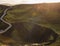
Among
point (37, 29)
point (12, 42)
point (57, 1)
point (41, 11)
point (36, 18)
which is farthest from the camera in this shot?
point (57, 1)

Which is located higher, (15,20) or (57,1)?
(57,1)

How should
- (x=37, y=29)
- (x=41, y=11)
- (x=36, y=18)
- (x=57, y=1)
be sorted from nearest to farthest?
1. (x=37, y=29)
2. (x=36, y=18)
3. (x=41, y=11)
4. (x=57, y=1)

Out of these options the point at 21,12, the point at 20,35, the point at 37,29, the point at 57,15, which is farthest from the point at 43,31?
the point at 21,12

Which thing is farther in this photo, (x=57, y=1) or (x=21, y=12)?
(x=57, y=1)

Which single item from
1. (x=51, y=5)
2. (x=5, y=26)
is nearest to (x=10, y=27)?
(x=5, y=26)

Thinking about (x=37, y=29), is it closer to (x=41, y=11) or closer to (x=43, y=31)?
(x=43, y=31)

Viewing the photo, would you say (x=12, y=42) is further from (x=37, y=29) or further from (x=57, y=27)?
(x=57, y=27)
